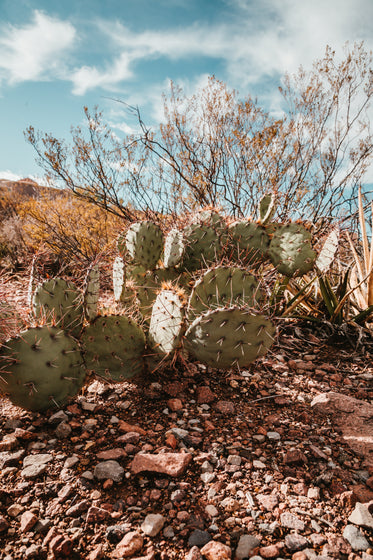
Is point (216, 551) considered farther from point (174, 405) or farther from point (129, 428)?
point (174, 405)

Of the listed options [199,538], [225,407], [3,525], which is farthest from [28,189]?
[199,538]

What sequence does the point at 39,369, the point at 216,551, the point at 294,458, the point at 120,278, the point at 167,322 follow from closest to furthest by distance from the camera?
the point at 216,551 < the point at 294,458 < the point at 39,369 < the point at 167,322 < the point at 120,278

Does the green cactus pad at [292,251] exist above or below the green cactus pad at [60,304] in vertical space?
above

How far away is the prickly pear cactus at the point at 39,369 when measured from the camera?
1612 millimetres

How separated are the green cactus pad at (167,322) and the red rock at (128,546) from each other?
0.80m

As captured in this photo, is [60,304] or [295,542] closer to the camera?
[295,542]

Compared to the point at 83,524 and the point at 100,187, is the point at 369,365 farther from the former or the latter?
the point at 100,187

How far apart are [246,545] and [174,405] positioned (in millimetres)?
823

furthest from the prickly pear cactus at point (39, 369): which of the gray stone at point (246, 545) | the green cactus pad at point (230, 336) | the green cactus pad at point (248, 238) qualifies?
the green cactus pad at point (248, 238)

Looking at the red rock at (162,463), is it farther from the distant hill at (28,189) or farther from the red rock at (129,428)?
the distant hill at (28,189)

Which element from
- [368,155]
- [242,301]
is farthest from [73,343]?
[368,155]

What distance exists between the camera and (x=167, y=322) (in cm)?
183

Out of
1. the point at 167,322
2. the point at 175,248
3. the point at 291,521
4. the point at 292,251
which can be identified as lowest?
the point at 291,521

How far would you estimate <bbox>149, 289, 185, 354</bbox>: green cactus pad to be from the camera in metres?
1.76
